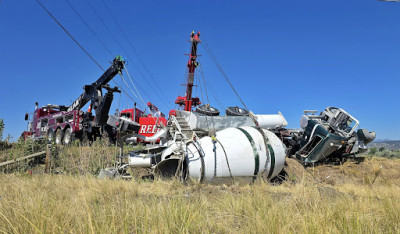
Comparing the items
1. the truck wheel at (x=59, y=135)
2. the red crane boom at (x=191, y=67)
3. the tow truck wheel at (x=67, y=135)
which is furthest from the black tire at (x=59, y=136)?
the red crane boom at (x=191, y=67)

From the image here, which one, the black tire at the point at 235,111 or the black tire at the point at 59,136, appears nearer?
the black tire at the point at 235,111

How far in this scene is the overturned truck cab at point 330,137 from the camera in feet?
34.2

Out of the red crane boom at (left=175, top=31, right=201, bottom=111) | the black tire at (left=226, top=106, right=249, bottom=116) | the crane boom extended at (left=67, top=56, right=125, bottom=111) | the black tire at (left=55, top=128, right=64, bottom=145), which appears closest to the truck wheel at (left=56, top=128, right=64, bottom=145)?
the black tire at (left=55, top=128, right=64, bottom=145)

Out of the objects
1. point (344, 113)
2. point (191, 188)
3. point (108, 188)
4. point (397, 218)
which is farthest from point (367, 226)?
point (344, 113)

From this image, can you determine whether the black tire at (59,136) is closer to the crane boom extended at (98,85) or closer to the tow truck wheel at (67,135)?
the tow truck wheel at (67,135)

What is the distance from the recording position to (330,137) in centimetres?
1026

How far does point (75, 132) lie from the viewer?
15.6 metres

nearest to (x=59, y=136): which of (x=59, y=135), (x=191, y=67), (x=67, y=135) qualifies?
(x=59, y=135)

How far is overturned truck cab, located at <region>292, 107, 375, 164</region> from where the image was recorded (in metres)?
10.4

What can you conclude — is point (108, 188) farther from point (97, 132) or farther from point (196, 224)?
point (97, 132)

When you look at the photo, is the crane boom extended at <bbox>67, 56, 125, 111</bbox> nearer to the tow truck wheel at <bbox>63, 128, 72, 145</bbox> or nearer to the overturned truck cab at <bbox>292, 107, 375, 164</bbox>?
the tow truck wheel at <bbox>63, 128, 72, 145</bbox>

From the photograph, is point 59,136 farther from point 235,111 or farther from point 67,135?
point 235,111

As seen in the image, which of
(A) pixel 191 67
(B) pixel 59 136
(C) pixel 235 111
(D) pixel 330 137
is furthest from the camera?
(A) pixel 191 67

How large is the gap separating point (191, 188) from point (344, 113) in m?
8.43
